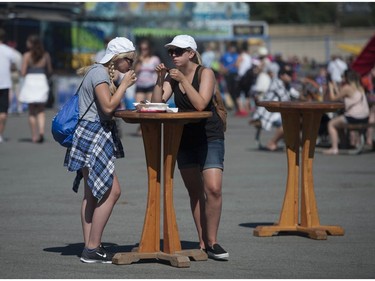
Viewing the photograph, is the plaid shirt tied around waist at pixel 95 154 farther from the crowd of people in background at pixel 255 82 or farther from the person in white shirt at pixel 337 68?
the person in white shirt at pixel 337 68

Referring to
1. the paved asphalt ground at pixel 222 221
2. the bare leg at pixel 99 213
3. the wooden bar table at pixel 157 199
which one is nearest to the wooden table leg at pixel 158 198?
the wooden bar table at pixel 157 199

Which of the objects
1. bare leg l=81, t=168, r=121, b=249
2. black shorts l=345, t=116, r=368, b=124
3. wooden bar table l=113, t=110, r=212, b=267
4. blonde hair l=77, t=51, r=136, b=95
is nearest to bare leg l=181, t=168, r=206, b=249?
wooden bar table l=113, t=110, r=212, b=267

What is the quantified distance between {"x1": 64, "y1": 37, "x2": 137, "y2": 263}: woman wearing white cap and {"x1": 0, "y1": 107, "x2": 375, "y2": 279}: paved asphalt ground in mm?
326

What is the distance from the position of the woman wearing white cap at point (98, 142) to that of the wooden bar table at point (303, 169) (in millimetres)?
1955

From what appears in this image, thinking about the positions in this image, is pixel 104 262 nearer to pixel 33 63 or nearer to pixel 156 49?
pixel 33 63

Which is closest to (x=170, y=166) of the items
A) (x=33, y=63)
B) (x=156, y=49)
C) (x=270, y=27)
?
(x=33, y=63)

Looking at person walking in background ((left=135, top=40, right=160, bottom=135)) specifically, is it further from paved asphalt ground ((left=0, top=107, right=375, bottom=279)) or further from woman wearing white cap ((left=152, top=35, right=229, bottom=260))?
woman wearing white cap ((left=152, top=35, right=229, bottom=260))

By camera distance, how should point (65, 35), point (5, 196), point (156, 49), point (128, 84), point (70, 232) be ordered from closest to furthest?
point (128, 84), point (70, 232), point (5, 196), point (65, 35), point (156, 49)

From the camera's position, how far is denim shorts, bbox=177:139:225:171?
8562 millimetres

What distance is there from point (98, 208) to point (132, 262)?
0.50 meters

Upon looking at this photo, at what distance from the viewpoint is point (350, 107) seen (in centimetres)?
1841

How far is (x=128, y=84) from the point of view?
8281 millimetres

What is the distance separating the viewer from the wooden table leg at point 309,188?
9.86 meters

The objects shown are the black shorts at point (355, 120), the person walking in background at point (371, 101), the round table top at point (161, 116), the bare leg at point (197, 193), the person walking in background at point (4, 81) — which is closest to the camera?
the round table top at point (161, 116)
